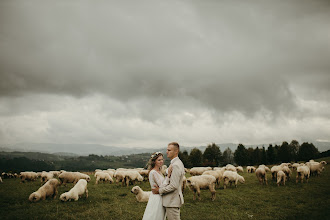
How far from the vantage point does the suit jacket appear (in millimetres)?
5051

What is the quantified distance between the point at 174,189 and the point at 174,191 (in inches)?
10.5

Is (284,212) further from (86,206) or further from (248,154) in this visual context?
(248,154)

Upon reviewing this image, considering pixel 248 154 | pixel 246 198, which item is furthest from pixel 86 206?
pixel 248 154

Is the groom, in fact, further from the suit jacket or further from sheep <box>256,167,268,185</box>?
sheep <box>256,167,268,185</box>

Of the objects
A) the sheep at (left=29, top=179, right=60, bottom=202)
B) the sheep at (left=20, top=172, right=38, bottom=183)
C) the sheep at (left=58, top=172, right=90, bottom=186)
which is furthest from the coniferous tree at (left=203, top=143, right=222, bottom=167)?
the sheep at (left=29, top=179, right=60, bottom=202)

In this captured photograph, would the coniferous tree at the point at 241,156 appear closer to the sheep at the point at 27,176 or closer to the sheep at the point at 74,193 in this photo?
the sheep at the point at 27,176

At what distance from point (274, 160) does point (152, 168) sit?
96377 mm

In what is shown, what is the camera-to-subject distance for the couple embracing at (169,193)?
200 inches

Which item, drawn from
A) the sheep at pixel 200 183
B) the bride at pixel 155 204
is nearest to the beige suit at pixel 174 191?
the bride at pixel 155 204

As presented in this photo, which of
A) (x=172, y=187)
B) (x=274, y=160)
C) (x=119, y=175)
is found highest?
(x=172, y=187)

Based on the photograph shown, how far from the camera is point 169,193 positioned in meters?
5.28

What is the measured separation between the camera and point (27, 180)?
28.0 meters

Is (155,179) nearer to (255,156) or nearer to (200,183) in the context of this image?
(200,183)

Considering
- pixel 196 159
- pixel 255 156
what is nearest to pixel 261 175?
pixel 196 159
